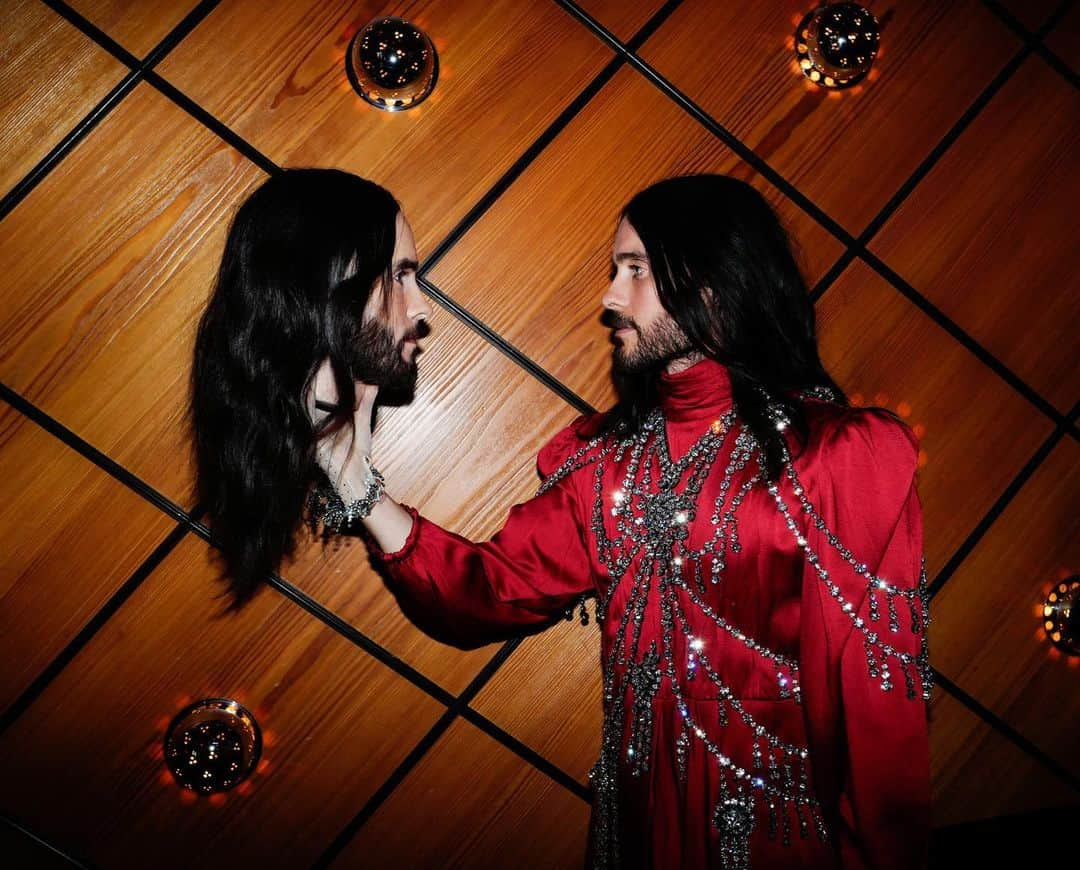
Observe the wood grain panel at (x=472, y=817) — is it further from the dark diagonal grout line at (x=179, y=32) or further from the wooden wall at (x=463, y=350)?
the dark diagonal grout line at (x=179, y=32)

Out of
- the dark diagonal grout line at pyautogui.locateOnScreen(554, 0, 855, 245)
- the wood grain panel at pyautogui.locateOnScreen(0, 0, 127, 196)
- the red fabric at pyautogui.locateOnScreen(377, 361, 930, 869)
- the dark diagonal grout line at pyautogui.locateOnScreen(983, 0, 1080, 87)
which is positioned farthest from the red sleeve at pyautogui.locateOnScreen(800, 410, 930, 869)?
the wood grain panel at pyautogui.locateOnScreen(0, 0, 127, 196)

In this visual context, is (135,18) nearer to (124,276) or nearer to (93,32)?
(93,32)

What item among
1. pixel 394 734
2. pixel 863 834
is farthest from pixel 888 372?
pixel 394 734

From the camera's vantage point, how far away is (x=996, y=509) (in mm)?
2053

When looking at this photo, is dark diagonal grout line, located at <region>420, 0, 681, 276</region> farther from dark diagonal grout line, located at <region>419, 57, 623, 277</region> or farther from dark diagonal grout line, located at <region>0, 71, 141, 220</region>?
dark diagonal grout line, located at <region>0, 71, 141, 220</region>

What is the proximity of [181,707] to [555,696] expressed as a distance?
1.01 metres

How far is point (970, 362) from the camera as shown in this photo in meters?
2.04

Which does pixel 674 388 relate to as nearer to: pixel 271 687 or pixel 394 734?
pixel 394 734

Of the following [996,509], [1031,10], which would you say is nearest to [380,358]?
[996,509]

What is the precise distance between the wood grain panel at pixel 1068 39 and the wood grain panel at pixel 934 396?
3.13ft

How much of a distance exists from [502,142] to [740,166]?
2.27ft

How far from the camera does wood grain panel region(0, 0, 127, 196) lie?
164cm

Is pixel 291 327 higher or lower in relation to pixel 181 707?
higher

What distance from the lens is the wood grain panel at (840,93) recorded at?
1903mm
